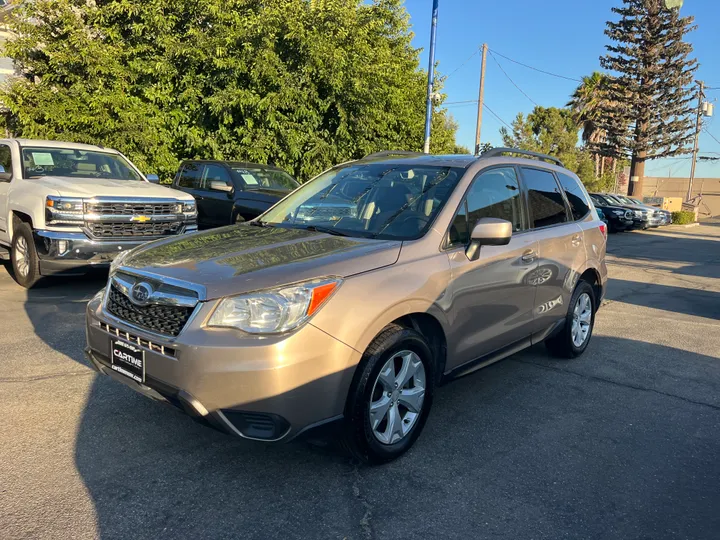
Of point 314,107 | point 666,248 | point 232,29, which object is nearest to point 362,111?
point 314,107

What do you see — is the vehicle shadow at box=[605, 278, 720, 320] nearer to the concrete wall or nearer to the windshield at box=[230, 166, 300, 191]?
the windshield at box=[230, 166, 300, 191]

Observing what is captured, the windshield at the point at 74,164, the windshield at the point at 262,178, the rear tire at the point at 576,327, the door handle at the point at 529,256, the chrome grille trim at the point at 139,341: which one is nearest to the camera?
the chrome grille trim at the point at 139,341

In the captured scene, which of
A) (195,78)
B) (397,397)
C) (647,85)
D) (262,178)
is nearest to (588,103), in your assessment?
(647,85)

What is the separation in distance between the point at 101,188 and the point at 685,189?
62591 mm

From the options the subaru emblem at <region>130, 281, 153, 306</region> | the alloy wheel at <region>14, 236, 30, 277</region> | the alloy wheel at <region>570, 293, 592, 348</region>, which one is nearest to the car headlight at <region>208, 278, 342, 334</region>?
the subaru emblem at <region>130, 281, 153, 306</region>

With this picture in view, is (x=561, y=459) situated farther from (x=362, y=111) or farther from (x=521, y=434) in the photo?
(x=362, y=111)

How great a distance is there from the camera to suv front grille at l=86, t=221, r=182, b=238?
6761 mm

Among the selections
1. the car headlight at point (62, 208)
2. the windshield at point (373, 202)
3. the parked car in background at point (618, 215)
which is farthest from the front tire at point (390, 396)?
the parked car in background at point (618, 215)

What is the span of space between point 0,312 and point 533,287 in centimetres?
536

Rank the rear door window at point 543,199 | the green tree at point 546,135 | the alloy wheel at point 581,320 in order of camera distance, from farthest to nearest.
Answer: the green tree at point 546,135
the alloy wheel at point 581,320
the rear door window at point 543,199

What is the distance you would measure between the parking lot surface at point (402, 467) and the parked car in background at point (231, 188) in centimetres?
523

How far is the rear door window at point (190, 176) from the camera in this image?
37.1 feet

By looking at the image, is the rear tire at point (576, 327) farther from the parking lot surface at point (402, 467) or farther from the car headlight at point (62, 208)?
the car headlight at point (62, 208)

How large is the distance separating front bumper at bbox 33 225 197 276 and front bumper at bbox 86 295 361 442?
4.31 meters
